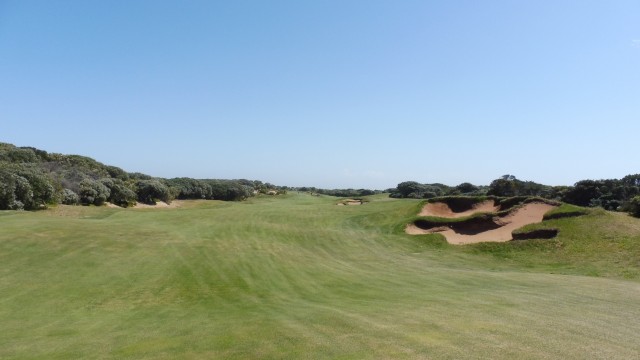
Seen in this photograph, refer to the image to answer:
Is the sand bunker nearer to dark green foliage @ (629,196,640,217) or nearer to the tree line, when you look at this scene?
dark green foliage @ (629,196,640,217)

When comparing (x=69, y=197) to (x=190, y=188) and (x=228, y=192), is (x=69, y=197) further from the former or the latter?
(x=228, y=192)

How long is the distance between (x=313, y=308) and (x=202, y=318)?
3.27 metres

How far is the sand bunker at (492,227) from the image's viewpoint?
33.0 m

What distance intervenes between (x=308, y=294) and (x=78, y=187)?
45.8 metres

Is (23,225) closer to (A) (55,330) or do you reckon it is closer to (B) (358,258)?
(A) (55,330)

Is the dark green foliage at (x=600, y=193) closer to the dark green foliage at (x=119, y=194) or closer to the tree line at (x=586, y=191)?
the tree line at (x=586, y=191)

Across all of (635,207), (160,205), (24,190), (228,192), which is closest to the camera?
(635,207)

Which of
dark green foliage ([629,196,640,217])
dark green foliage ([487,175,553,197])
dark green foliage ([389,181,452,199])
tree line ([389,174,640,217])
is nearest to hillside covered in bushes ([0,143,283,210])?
dark green foliage ([389,181,452,199])

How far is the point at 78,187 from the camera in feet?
175

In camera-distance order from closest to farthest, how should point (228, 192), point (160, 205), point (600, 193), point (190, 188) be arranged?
1. point (600, 193)
2. point (160, 205)
3. point (190, 188)
4. point (228, 192)

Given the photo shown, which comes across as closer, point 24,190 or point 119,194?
point 24,190

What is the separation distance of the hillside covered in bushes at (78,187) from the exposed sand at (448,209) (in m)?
35.8

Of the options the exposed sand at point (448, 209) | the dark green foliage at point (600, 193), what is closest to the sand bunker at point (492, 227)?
the exposed sand at point (448, 209)

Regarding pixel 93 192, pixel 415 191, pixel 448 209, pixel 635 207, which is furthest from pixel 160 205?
pixel 635 207
